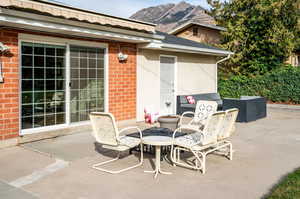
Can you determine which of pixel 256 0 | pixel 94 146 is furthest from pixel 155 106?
pixel 256 0

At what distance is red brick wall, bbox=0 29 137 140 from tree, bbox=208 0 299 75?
38.5 feet

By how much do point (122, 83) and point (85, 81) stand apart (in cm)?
155

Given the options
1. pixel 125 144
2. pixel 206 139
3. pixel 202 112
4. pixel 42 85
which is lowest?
pixel 125 144

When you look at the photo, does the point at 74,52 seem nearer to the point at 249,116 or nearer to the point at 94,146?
the point at 94,146

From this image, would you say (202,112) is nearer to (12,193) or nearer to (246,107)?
(246,107)

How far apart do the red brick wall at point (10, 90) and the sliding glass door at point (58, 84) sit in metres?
0.26

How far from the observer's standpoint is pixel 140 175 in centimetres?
511

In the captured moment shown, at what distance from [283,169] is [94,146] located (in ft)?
13.8

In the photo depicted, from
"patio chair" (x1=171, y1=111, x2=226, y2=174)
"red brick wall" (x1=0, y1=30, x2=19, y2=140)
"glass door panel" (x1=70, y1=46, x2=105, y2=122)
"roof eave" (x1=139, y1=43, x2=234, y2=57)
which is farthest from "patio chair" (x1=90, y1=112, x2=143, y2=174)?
"roof eave" (x1=139, y1=43, x2=234, y2=57)

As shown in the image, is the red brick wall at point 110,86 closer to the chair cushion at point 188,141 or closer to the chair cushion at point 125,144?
the chair cushion at point 125,144

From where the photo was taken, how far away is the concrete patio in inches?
170

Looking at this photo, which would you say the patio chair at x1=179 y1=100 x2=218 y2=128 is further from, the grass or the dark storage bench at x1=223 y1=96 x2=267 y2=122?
the dark storage bench at x1=223 y1=96 x2=267 y2=122

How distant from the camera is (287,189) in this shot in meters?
4.29

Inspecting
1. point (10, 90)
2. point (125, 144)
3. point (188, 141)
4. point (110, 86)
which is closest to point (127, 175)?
point (125, 144)
